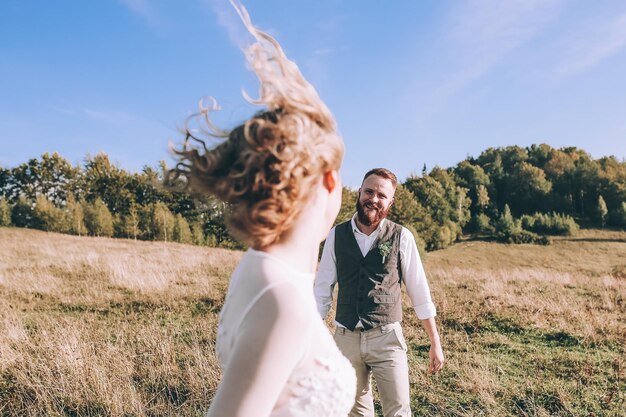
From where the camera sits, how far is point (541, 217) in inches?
2120

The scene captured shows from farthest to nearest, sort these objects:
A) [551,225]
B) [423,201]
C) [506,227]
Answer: [423,201] < [551,225] < [506,227]

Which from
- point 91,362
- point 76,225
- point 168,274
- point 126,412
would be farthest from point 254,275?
point 76,225

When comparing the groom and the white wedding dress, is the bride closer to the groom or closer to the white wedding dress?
the white wedding dress

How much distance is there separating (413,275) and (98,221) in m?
40.2

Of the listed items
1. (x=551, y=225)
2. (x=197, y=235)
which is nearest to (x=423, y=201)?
(x=551, y=225)

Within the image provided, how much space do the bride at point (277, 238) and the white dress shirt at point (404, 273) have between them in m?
2.48

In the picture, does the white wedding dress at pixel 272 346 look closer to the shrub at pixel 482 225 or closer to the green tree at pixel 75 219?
the green tree at pixel 75 219

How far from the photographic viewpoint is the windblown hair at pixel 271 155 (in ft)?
3.21

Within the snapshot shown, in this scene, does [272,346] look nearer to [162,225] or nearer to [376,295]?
[376,295]

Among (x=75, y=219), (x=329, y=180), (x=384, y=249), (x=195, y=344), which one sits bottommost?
(x=195, y=344)

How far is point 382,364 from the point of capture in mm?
3328

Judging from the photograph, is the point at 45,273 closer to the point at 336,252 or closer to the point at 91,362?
the point at 91,362

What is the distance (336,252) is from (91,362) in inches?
127

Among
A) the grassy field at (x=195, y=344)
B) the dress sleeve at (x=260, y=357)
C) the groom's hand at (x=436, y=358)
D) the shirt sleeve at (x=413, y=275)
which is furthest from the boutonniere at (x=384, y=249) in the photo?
the dress sleeve at (x=260, y=357)
